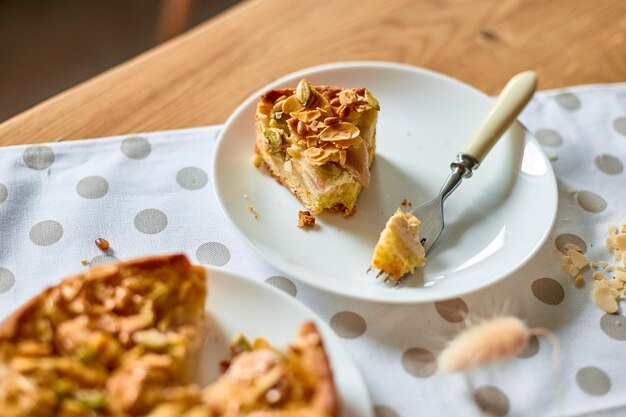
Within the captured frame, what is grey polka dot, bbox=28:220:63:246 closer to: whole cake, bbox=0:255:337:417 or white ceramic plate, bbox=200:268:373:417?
whole cake, bbox=0:255:337:417

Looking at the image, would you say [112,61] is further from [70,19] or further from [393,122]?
[393,122]

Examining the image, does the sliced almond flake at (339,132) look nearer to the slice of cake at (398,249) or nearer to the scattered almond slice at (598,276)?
the slice of cake at (398,249)

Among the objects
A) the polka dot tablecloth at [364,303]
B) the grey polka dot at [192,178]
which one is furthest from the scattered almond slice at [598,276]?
the grey polka dot at [192,178]

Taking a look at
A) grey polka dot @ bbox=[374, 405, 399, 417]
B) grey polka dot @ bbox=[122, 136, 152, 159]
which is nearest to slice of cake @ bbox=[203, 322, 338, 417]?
grey polka dot @ bbox=[374, 405, 399, 417]

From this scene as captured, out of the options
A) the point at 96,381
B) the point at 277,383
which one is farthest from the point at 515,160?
the point at 96,381

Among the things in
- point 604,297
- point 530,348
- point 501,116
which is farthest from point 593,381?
point 501,116

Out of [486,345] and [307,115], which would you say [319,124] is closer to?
[307,115]
